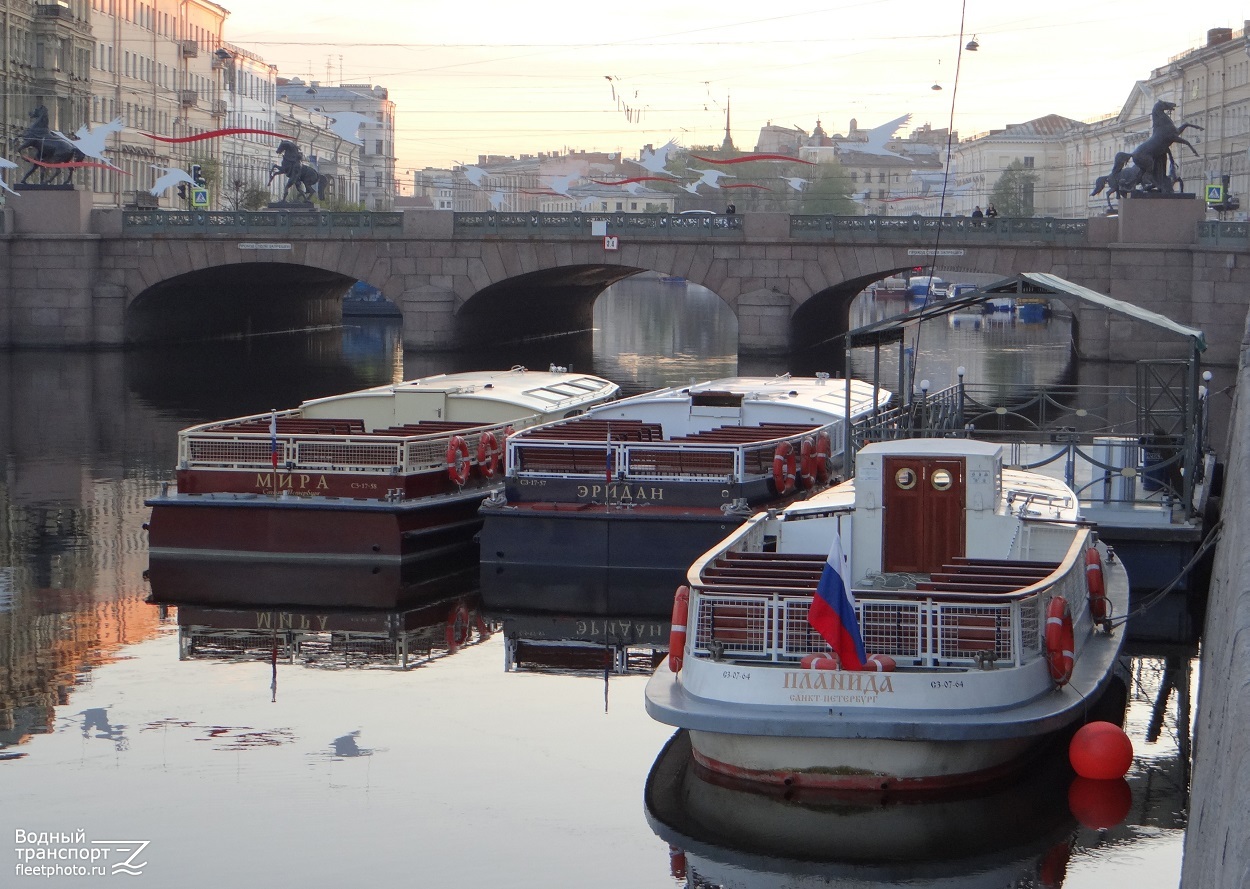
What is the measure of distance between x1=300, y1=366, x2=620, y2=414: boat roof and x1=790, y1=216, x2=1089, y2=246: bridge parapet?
24.9m

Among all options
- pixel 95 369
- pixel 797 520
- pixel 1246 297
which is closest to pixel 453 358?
pixel 95 369

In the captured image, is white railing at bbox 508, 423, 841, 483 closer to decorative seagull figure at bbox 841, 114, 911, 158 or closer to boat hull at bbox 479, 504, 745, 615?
boat hull at bbox 479, 504, 745, 615

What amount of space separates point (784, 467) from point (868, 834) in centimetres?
1021

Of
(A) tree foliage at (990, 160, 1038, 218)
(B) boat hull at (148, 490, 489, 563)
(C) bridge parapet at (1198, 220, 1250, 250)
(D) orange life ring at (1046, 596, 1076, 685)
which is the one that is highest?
(A) tree foliage at (990, 160, 1038, 218)

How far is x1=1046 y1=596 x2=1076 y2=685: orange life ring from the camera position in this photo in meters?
13.4

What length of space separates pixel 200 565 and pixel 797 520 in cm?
873

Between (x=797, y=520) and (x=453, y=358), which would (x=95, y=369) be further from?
(x=797, y=520)

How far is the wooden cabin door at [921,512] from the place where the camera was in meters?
16.1

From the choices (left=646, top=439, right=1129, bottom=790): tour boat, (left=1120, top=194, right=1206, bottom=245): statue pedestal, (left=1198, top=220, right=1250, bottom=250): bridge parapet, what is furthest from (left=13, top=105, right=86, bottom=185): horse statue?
(left=646, top=439, right=1129, bottom=790): tour boat

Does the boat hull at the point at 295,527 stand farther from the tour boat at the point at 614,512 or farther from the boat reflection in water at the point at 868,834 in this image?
the boat reflection in water at the point at 868,834

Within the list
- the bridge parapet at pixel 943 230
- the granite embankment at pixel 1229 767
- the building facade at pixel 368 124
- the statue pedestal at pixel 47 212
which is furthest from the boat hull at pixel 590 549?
the building facade at pixel 368 124

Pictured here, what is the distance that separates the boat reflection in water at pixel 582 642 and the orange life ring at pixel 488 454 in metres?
3.70

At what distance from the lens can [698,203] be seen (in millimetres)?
143875

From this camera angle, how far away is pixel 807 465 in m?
23.3
